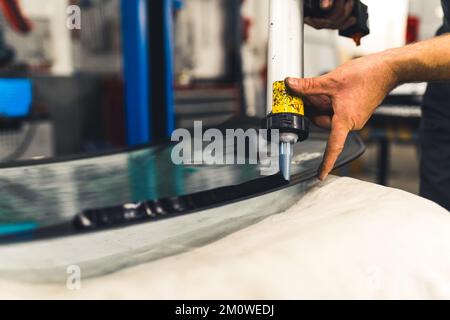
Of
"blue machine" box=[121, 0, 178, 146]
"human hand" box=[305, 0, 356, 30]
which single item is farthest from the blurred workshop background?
"human hand" box=[305, 0, 356, 30]

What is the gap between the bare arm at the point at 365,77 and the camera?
0.52 m

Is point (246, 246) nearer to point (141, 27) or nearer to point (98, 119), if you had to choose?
point (141, 27)

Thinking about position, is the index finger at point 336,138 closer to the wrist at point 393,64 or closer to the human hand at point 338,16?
the wrist at point 393,64

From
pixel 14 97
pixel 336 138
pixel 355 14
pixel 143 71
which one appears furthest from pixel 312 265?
pixel 14 97

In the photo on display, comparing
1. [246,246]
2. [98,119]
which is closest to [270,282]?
[246,246]

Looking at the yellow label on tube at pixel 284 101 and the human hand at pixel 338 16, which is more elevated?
the human hand at pixel 338 16

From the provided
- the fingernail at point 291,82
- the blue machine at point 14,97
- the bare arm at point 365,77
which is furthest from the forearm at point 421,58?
the blue machine at point 14,97

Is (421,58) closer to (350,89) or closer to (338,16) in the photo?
(350,89)

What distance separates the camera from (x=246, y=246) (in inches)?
15.6

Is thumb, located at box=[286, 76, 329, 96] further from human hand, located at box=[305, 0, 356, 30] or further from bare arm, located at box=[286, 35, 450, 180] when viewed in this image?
human hand, located at box=[305, 0, 356, 30]

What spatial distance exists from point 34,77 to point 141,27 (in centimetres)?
88

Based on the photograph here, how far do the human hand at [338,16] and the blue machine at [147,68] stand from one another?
1014 mm

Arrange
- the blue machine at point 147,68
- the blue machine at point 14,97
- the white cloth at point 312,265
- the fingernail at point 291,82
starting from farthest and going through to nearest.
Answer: the blue machine at point 14,97, the blue machine at point 147,68, the fingernail at point 291,82, the white cloth at point 312,265

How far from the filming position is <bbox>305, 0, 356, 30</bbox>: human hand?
0.66 m
